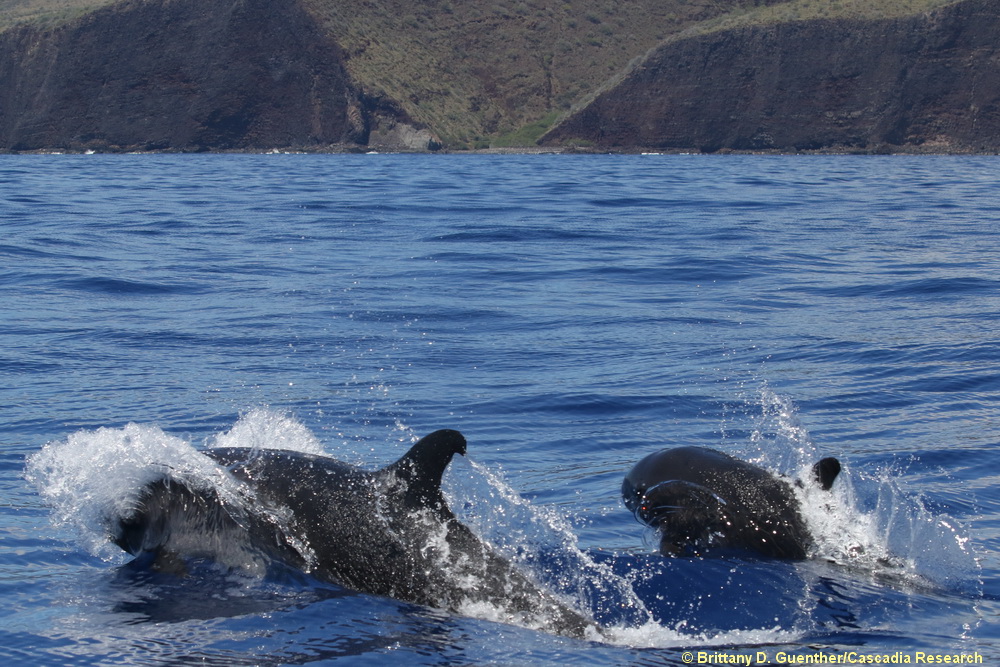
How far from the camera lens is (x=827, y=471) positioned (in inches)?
281

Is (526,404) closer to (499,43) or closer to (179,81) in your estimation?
(179,81)

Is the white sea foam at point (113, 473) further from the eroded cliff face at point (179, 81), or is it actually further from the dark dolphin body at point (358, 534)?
the eroded cliff face at point (179, 81)

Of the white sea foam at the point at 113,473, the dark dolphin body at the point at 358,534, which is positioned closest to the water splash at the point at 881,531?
the dark dolphin body at the point at 358,534

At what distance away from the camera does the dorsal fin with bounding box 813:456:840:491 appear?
23.2ft

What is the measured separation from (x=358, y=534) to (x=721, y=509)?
2.27 metres

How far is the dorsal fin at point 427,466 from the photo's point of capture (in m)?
5.89

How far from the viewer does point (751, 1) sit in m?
187

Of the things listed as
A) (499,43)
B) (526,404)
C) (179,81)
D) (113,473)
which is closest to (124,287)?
(526,404)

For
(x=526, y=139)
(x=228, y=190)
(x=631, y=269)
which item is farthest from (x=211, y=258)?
(x=526, y=139)

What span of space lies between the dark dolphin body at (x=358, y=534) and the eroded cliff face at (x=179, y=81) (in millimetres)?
141775

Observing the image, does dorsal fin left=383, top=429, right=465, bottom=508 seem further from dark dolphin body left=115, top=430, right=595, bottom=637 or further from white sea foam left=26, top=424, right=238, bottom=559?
white sea foam left=26, top=424, right=238, bottom=559

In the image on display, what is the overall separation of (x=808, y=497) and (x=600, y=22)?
183424 millimetres

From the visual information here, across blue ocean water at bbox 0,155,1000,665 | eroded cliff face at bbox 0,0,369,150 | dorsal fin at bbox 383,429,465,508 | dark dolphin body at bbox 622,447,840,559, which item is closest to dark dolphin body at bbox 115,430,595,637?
dorsal fin at bbox 383,429,465,508

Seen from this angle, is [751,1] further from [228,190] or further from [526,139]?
[228,190]
